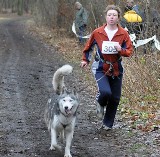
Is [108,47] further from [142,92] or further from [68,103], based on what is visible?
[142,92]

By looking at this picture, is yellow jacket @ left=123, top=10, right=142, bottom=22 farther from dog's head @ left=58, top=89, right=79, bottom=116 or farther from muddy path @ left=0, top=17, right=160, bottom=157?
dog's head @ left=58, top=89, right=79, bottom=116

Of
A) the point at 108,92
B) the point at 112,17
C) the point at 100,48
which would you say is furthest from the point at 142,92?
the point at 112,17

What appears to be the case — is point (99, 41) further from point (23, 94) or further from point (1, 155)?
point (23, 94)

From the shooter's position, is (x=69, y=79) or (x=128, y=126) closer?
(x=128, y=126)

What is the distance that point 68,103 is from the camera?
20.1 feet

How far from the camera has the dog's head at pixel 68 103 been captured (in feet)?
20.0

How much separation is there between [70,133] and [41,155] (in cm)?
50

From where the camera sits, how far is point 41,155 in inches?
243

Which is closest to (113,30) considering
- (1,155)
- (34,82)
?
(1,155)

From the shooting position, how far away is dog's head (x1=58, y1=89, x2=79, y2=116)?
20.0 ft

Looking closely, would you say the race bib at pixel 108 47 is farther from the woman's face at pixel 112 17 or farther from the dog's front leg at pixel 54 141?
the dog's front leg at pixel 54 141

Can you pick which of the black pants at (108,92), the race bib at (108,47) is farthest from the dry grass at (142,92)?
the race bib at (108,47)

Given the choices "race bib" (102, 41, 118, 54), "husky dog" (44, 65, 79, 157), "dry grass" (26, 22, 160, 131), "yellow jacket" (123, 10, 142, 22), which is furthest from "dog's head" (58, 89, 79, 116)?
"yellow jacket" (123, 10, 142, 22)

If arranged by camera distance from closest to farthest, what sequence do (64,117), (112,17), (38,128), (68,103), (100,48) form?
(68,103) < (64,117) < (112,17) < (100,48) < (38,128)
